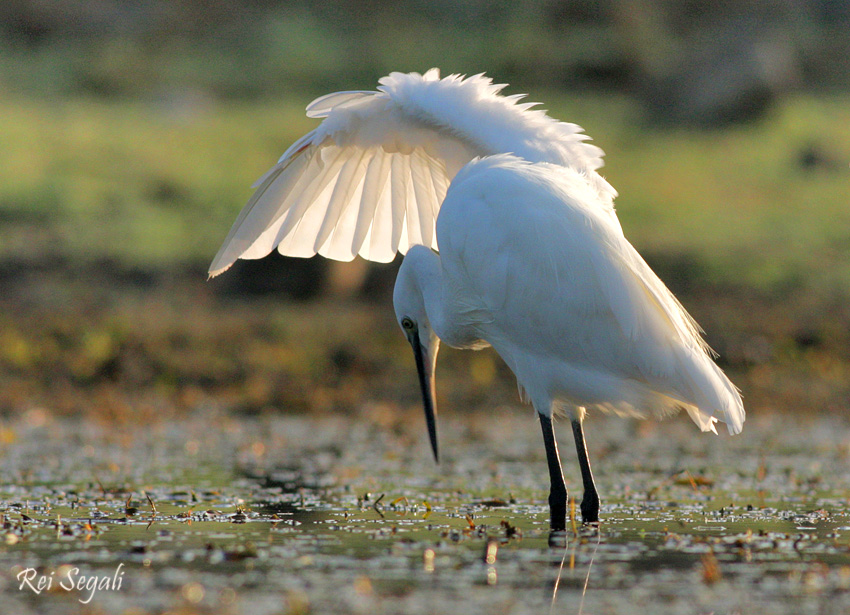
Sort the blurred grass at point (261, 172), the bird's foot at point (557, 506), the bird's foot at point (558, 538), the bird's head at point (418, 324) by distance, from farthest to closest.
Result: the blurred grass at point (261, 172) < the bird's head at point (418, 324) < the bird's foot at point (557, 506) < the bird's foot at point (558, 538)

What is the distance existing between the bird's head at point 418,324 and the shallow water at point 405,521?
49 cm

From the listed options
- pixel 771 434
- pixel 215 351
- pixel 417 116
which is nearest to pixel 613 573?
pixel 417 116

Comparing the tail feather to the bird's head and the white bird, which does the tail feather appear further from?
the bird's head

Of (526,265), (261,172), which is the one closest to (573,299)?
(526,265)

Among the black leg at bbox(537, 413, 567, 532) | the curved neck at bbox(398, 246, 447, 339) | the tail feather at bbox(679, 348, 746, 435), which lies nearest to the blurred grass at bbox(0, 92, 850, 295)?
the curved neck at bbox(398, 246, 447, 339)

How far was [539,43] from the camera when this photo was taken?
26.4 metres

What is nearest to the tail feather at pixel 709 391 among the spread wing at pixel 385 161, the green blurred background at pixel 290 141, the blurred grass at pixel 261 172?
the spread wing at pixel 385 161

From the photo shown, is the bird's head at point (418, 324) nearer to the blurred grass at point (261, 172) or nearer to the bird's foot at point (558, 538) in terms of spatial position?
the bird's foot at point (558, 538)

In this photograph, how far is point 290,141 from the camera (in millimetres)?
19719

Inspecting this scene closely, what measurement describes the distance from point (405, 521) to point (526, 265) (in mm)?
1280

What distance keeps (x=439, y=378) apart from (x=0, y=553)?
270 inches

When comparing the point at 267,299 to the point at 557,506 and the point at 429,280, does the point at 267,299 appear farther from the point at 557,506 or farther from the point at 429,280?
the point at 557,506

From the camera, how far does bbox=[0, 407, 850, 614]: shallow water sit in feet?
13.7

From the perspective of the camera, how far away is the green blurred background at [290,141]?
11.3 m
